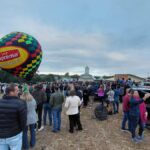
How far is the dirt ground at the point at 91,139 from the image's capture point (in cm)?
550

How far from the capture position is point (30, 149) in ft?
17.1

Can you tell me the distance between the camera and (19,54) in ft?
18.8

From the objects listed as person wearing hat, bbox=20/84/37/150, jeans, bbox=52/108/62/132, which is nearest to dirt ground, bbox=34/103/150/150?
jeans, bbox=52/108/62/132

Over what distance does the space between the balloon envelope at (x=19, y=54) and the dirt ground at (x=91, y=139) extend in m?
2.26

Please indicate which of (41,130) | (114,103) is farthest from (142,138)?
(114,103)

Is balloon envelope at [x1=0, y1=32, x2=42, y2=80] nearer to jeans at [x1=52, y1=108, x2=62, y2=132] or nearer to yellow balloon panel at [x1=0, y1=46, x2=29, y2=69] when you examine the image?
yellow balloon panel at [x1=0, y1=46, x2=29, y2=69]

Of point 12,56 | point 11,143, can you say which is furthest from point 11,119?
point 12,56

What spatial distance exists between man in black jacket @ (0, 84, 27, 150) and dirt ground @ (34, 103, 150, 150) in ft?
7.98

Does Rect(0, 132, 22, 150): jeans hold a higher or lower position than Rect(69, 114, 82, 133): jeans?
higher

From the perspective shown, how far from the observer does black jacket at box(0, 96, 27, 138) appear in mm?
2994

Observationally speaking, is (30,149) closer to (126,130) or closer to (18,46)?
(18,46)

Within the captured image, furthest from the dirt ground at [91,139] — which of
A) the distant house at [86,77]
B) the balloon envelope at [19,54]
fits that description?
the distant house at [86,77]

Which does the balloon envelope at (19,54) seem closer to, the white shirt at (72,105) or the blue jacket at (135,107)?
the white shirt at (72,105)

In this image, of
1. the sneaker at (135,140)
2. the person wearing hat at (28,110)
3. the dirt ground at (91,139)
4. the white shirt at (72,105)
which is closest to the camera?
the person wearing hat at (28,110)
